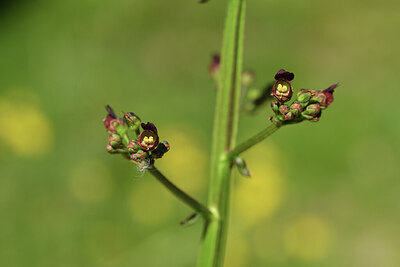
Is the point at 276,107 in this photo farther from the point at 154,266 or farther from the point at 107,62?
the point at 107,62

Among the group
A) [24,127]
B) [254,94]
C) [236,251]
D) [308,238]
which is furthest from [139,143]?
[24,127]

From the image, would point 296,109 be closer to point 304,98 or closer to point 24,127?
point 304,98

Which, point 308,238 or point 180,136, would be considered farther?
point 180,136

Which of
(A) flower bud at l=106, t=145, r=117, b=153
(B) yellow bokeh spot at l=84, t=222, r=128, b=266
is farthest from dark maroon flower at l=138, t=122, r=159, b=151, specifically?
(B) yellow bokeh spot at l=84, t=222, r=128, b=266

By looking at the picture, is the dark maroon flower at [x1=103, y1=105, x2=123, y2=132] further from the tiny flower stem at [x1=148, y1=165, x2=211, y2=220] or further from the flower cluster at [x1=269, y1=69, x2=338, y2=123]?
the flower cluster at [x1=269, y1=69, x2=338, y2=123]

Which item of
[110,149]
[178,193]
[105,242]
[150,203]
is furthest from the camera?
[150,203]

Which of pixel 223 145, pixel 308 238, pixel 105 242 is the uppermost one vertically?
pixel 223 145
